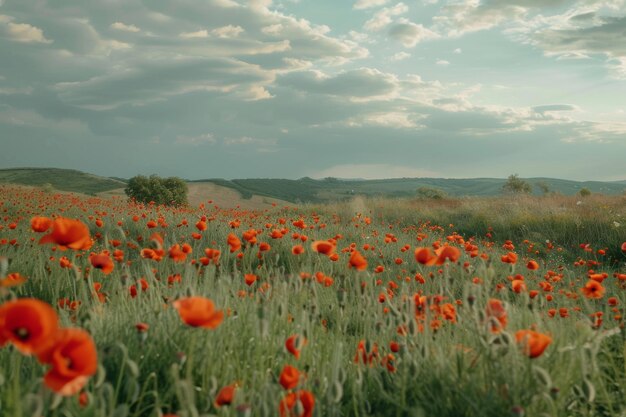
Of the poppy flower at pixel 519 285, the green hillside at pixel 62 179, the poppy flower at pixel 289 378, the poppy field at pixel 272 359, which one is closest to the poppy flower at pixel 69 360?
the poppy field at pixel 272 359

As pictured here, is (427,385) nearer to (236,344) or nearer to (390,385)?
(390,385)

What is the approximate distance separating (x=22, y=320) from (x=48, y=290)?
3490mm

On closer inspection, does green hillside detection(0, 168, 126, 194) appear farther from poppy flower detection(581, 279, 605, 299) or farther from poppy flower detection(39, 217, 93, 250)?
poppy flower detection(581, 279, 605, 299)

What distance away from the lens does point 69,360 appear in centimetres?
123

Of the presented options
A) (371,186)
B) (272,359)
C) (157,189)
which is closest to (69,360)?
(272,359)

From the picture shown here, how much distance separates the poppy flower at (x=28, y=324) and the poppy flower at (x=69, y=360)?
0.06 meters

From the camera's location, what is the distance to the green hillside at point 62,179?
6037cm

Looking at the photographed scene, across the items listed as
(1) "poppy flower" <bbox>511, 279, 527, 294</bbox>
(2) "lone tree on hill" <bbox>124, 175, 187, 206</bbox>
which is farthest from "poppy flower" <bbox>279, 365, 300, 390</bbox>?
(2) "lone tree on hill" <bbox>124, 175, 187, 206</bbox>

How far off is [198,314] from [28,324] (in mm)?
495

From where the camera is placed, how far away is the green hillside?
60.4 m

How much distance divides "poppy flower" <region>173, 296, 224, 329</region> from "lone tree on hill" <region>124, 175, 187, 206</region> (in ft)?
118

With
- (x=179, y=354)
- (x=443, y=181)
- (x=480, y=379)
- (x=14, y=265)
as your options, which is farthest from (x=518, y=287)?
(x=443, y=181)

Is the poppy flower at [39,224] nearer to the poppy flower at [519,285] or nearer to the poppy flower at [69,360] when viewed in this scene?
the poppy flower at [69,360]

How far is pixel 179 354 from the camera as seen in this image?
184 centimetres
